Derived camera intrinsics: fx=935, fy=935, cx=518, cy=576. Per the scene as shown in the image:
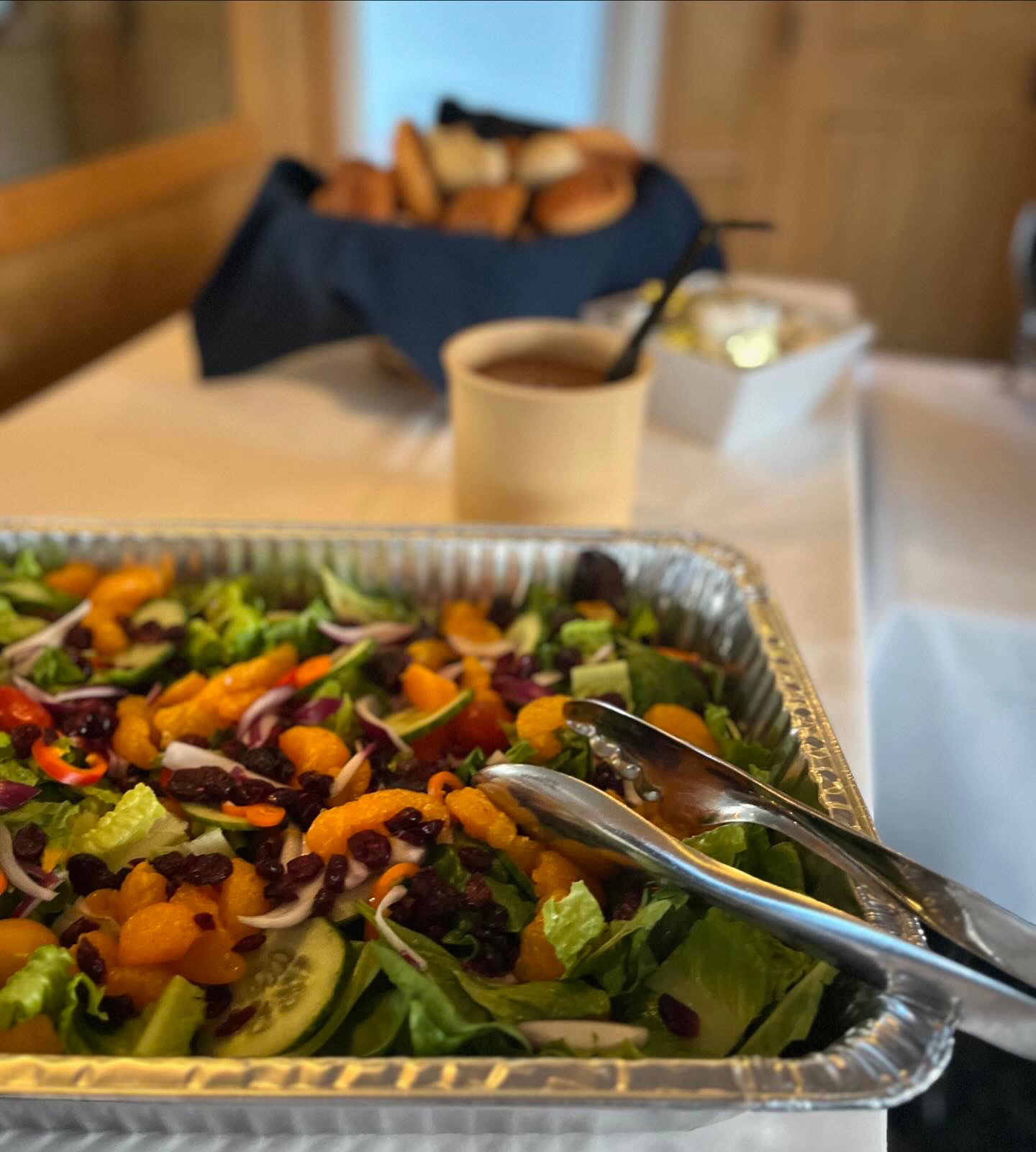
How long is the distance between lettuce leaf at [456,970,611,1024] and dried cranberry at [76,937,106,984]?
180 mm

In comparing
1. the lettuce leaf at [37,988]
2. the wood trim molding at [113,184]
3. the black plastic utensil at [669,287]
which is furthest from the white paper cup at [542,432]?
the wood trim molding at [113,184]

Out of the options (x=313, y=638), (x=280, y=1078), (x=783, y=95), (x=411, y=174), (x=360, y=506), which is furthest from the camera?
(x=783, y=95)

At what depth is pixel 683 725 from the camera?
647 mm

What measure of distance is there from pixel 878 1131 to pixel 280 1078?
299 mm

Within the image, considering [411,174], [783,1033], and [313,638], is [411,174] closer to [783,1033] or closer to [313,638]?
[313,638]

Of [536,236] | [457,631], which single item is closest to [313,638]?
[457,631]

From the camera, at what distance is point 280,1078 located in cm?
41

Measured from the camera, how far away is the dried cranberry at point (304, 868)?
0.52 metres

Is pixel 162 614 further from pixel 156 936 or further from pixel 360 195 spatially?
pixel 360 195

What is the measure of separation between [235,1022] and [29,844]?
163 millimetres

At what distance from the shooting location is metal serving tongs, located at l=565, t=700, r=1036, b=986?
438 mm

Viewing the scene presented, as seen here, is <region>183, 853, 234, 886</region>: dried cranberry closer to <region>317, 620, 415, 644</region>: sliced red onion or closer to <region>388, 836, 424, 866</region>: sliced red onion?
<region>388, 836, 424, 866</region>: sliced red onion

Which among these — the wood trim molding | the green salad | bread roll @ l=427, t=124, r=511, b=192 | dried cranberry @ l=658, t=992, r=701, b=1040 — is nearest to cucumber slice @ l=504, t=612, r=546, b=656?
the green salad

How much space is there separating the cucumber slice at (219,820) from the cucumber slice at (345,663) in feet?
0.41
